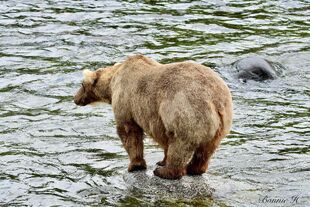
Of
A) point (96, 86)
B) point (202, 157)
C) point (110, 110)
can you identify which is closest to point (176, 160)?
point (202, 157)

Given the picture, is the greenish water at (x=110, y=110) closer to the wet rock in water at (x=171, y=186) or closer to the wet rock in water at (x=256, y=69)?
the wet rock in water at (x=171, y=186)

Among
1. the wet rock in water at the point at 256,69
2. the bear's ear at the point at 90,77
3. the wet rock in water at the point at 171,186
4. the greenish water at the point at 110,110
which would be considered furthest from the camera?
the wet rock in water at the point at 256,69

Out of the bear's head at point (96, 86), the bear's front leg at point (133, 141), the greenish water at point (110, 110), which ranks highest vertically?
the bear's head at point (96, 86)

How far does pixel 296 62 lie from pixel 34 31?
5.35 m

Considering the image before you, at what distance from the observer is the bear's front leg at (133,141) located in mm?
10133

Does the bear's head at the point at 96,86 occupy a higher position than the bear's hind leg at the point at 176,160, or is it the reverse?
the bear's head at the point at 96,86

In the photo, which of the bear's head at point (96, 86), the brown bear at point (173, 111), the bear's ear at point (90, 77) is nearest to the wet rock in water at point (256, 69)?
the bear's head at point (96, 86)

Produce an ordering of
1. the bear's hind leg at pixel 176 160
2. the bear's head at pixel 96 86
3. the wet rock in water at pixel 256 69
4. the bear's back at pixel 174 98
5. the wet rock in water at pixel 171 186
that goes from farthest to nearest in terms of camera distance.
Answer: the wet rock in water at pixel 256 69
the bear's head at pixel 96 86
the wet rock in water at pixel 171 186
the bear's hind leg at pixel 176 160
the bear's back at pixel 174 98

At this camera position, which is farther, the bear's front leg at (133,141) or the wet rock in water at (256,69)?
the wet rock in water at (256,69)

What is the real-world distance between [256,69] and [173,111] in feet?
19.9

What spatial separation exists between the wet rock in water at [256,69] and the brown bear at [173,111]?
472cm

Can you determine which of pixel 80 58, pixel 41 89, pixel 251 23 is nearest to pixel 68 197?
pixel 41 89

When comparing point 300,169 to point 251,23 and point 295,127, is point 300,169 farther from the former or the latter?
point 251,23

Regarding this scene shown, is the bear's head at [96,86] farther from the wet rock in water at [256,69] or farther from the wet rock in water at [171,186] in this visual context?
the wet rock in water at [256,69]
